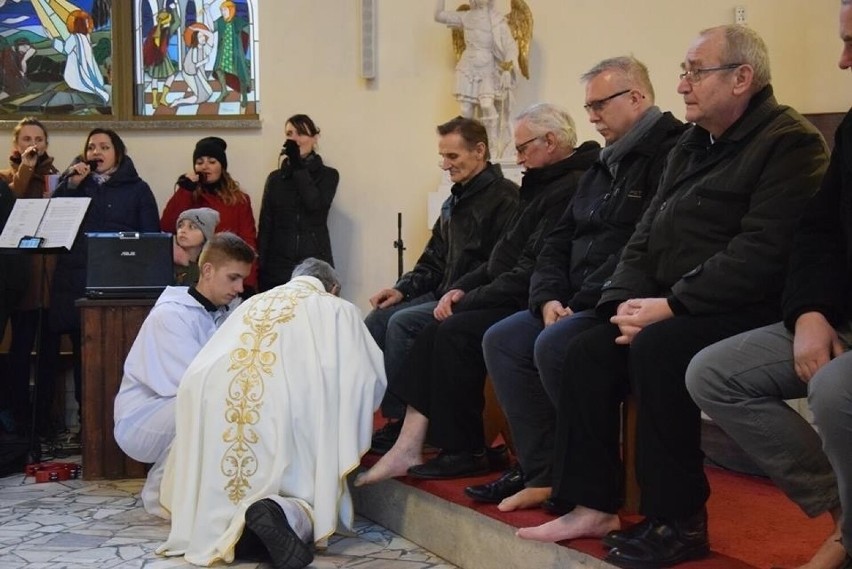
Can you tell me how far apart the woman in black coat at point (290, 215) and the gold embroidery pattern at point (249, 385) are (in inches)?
136

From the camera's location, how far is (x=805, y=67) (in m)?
7.80

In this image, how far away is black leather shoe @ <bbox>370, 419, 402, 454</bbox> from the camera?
507 cm

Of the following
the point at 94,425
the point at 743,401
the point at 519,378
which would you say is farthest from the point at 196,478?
the point at 743,401

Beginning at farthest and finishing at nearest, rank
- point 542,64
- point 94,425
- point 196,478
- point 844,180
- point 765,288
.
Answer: point 542,64, point 94,425, point 196,478, point 765,288, point 844,180

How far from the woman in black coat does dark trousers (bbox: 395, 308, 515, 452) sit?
11.5 ft

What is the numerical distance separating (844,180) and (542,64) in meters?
5.57

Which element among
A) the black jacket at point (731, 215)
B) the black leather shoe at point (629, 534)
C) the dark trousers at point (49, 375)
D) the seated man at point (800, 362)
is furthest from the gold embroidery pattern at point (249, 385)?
the dark trousers at point (49, 375)

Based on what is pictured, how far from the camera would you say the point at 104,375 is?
5.76 metres

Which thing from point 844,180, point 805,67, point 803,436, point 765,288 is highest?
point 805,67

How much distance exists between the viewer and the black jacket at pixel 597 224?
12.8 ft

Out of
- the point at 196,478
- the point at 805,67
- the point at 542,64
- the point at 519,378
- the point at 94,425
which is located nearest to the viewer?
the point at 519,378

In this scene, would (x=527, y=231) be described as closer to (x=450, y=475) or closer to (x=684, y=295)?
(x=450, y=475)

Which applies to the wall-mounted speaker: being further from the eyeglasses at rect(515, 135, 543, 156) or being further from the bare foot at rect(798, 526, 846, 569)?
the bare foot at rect(798, 526, 846, 569)

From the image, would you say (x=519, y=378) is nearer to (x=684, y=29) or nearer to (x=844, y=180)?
(x=844, y=180)
